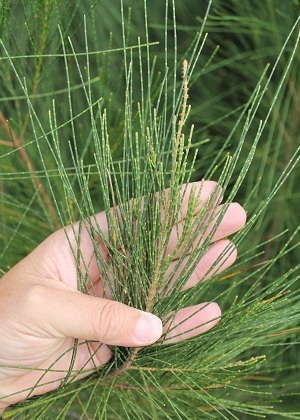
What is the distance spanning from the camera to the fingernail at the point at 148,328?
490 millimetres

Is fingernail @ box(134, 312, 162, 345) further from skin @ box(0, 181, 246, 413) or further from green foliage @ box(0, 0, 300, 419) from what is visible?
green foliage @ box(0, 0, 300, 419)

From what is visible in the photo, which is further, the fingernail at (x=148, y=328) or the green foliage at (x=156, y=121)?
the green foliage at (x=156, y=121)

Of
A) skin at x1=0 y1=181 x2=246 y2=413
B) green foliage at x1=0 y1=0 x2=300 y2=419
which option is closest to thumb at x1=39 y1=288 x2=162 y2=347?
skin at x1=0 y1=181 x2=246 y2=413

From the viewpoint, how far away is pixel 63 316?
53cm

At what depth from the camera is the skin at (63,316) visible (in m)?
0.51

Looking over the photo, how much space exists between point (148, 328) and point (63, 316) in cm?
8

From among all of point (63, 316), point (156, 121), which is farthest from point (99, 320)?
point (156, 121)

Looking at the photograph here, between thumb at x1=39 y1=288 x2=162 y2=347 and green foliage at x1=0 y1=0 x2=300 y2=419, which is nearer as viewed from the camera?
thumb at x1=39 y1=288 x2=162 y2=347

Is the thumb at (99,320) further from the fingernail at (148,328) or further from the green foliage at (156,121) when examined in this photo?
the green foliage at (156,121)

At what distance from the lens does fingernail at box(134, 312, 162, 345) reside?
490 millimetres

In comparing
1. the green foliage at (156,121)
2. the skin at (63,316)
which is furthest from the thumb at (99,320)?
the green foliage at (156,121)

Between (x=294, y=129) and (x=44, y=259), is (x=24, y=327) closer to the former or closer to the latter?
(x=44, y=259)

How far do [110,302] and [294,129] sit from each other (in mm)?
450

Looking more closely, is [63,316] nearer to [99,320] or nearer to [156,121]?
[99,320]
